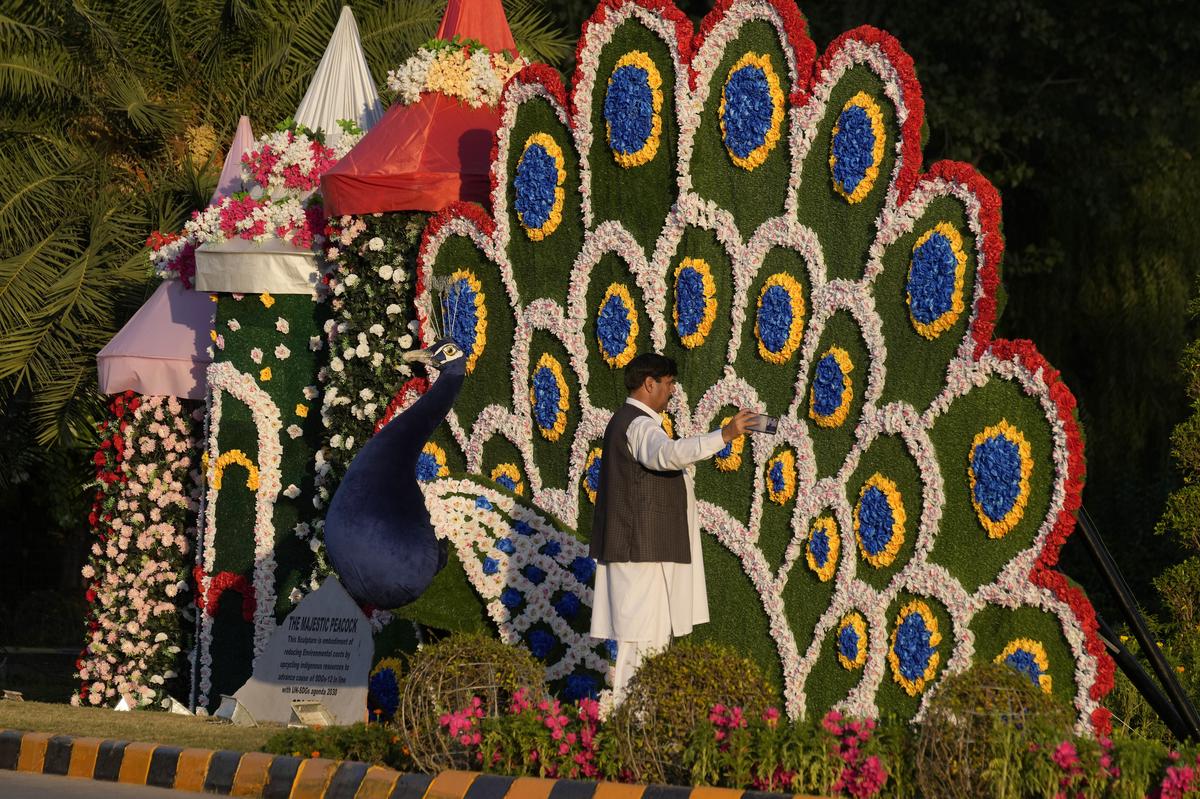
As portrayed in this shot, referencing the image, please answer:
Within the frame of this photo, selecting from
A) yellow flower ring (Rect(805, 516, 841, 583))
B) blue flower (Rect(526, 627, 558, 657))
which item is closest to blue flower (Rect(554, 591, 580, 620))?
blue flower (Rect(526, 627, 558, 657))

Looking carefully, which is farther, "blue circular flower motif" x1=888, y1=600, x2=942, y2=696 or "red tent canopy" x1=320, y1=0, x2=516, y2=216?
"red tent canopy" x1=320, y1=0, x2=516, y2=216

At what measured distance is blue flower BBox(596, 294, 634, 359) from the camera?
10273mm

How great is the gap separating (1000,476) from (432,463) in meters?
4.23

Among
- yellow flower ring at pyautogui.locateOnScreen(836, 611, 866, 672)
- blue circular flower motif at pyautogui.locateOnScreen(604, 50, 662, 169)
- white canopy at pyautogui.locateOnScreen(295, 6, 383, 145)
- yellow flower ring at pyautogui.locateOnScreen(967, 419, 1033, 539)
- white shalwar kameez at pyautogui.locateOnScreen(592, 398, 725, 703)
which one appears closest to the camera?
white shalwar kameez at pyautogui.locateOnScreen(592, 398, 725, 703)

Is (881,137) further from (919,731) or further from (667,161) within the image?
(919,731)

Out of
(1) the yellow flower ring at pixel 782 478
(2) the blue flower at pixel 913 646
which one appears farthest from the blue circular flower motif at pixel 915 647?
(1) the yellow flower ring at pixel 782 478

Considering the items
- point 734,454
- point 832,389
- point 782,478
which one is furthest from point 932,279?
point 734,454

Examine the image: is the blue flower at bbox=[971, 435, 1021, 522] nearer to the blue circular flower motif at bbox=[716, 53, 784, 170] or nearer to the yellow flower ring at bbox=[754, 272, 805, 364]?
the yellow flower ring at bbox=[754, 272, 805, 364]

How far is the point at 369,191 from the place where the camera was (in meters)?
11.3

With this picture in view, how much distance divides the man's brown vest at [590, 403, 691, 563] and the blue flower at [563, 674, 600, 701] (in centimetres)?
196

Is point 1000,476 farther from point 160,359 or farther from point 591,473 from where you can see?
point 160,359

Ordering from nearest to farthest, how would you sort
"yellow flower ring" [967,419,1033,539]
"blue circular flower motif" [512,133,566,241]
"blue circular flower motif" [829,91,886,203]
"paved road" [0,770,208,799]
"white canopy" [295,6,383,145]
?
"paved road" [0,770,208,799], "yellow flower ring" [967,419,1033,539], "blue circular flower motif" [829,91,886,203], "blue circular flower motif" [512,133,566,241], "white canopy" [295,6,383,145]

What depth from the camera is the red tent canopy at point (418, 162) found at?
445 inches

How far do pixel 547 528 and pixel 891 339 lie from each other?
2.27 metres
